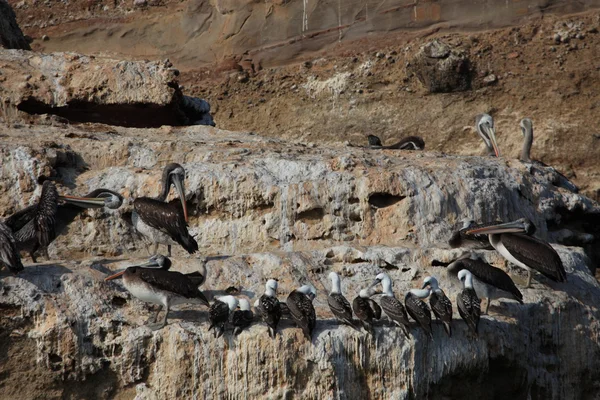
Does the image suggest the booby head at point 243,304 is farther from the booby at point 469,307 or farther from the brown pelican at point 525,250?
the brown pelican at point 525,250

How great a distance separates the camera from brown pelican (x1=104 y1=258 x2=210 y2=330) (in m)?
12.1

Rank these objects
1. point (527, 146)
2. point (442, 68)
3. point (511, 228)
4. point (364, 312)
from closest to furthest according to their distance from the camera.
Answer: point (364, 312) < point (511, 228) < point (527, 146) < point (442, 68)

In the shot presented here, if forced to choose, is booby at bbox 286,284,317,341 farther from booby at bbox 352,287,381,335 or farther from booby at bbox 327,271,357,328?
booby at bbox 352,287,381,335

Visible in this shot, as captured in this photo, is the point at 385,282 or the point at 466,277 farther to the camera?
the point at 466,277

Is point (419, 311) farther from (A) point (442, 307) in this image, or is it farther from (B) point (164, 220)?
(B) point (164, 220)

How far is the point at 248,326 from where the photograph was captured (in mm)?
12344

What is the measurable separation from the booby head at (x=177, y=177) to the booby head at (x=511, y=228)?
3825 mm

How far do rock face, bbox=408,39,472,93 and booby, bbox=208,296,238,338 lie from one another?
1857 cm

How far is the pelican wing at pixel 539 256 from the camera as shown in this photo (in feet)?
46.0

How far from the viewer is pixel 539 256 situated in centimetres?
1404

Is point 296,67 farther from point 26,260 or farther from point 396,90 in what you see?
point 26,260

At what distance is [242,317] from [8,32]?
476 inches

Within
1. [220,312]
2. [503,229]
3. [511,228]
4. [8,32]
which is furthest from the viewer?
[8,32]

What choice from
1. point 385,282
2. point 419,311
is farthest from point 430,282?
point 419,311
